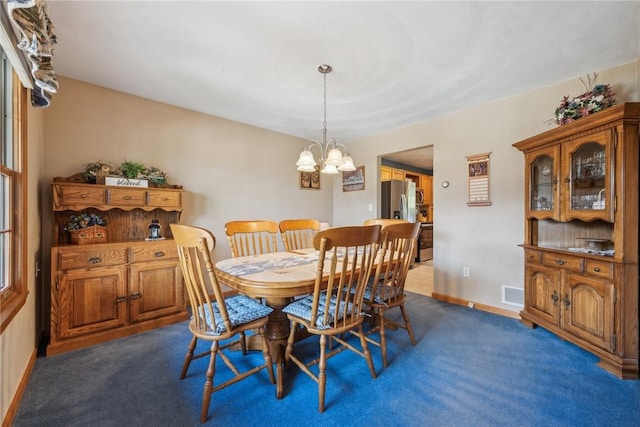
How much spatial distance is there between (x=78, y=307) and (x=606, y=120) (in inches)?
167

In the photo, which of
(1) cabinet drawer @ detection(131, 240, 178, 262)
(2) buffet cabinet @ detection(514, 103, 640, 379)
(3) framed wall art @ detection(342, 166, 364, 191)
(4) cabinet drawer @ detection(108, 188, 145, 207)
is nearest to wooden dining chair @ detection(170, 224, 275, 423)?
(1) cabinet drawer @ detection(131, 240, 178, 262)

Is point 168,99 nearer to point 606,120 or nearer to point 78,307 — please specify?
point 78,307

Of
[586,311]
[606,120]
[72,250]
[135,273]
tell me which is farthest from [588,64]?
[72,250]

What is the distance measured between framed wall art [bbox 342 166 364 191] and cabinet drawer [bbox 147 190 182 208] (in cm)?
271

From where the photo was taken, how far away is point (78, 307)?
2154 millimetres

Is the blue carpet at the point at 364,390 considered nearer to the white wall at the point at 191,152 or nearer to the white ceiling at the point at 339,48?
the white wall at the point at 191,152

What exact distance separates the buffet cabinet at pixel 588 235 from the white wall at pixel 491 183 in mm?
268

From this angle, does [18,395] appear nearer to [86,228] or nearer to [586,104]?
[86,228]

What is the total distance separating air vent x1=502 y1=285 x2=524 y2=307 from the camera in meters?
2.77

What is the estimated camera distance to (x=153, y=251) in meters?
2.51

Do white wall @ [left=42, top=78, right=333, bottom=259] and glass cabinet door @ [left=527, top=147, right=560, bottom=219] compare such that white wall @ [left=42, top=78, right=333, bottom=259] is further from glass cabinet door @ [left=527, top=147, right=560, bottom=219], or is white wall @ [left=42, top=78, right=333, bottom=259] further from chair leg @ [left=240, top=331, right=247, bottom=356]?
glass cabinet door @ [left=527, top=147, right=560, bottom=219]

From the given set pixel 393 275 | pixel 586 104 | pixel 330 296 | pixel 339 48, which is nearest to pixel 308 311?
pixel 330 296

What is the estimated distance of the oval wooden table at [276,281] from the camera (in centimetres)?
149

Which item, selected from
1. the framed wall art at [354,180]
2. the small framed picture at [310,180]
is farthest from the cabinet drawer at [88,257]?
the framed wall art at [354,180]
